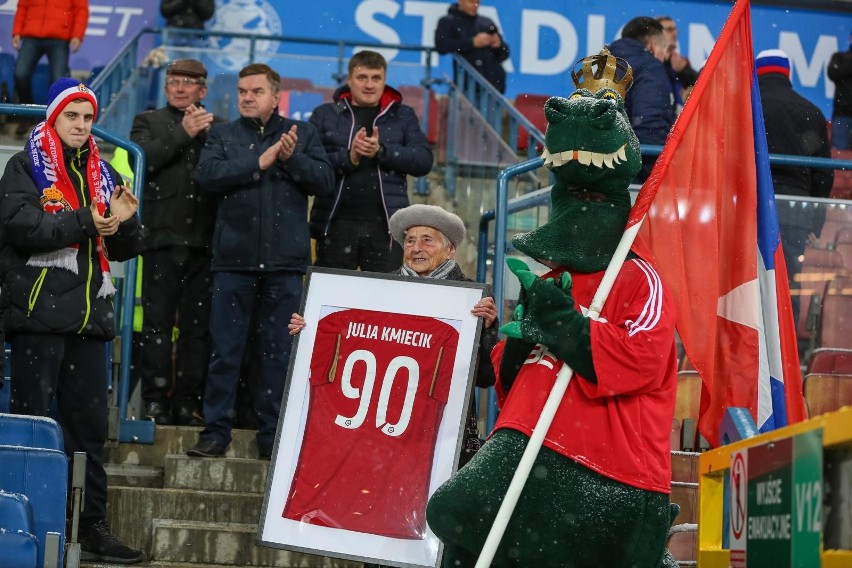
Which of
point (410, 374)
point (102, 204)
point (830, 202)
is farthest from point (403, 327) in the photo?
point (830, 202)

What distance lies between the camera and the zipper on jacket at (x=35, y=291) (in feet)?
20.0

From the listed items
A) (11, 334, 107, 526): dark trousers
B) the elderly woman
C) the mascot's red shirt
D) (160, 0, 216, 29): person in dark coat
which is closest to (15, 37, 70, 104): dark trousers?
(160, 0, 216, 29): person in dark coat

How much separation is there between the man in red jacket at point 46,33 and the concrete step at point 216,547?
6.01 meters

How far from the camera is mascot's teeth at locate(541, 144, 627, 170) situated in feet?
13.7

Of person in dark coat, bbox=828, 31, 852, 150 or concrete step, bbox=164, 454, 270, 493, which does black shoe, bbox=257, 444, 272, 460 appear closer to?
concrete step, bbox=164, 454, 270, 493

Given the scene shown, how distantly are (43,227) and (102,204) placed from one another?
35 cm

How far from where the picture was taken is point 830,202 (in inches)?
302

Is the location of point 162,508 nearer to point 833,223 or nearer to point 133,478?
point 133,478

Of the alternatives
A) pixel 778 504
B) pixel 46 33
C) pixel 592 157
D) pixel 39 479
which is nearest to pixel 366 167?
pixel 39 479

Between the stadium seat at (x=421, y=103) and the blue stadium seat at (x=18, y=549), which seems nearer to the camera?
the blue stadium seat at (x=18, y=549)

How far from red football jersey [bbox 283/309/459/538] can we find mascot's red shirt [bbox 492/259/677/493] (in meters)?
1.82

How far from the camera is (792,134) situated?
27.3 ft

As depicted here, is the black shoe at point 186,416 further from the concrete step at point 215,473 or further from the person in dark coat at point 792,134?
the person in dark coat at point 792,134

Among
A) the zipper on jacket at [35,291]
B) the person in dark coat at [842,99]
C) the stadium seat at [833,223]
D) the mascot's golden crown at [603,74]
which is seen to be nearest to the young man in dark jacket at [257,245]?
the zipper on jacket at [35,291]
